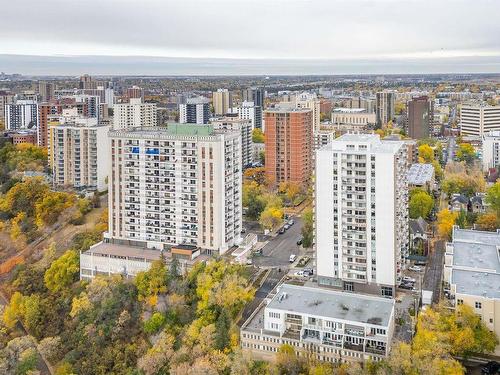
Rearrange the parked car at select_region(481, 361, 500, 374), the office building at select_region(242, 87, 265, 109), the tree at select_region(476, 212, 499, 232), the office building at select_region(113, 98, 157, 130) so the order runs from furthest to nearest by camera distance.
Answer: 1. the office building at select_region(242, 87, 265, 109)
2. the office building at select_region(113, 98, 157, 130)
3. the tree at select_region(476, 212, 499, 232)
4. the parked car at select_region(481, 361, 500, 374)

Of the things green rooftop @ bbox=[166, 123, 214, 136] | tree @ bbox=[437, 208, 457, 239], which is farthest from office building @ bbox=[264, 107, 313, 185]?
green rooftop @ bbox=[166, 123, 214, 136]

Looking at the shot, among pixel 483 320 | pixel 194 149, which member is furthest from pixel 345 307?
pixel 194 149

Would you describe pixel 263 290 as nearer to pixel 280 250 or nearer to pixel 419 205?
pixel 280 250

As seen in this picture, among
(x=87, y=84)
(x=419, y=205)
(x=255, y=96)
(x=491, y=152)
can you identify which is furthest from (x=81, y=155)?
(x=87, y=84)

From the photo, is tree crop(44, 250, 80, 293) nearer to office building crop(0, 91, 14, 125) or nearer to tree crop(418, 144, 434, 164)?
tree crop(418, 144, 434, 164)

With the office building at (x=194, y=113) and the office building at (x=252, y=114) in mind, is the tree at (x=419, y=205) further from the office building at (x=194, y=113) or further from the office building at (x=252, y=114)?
the office building at (x=194, y=113)

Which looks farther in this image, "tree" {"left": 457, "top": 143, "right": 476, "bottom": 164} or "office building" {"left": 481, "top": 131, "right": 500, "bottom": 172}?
"tree" {"left": 457, "top": 143, "right": 476, "bottom": 164}
